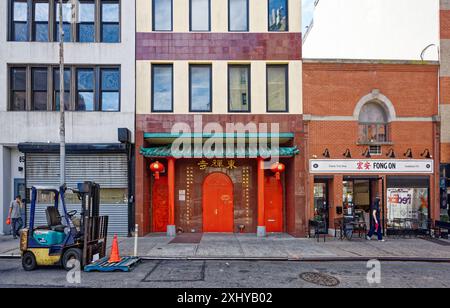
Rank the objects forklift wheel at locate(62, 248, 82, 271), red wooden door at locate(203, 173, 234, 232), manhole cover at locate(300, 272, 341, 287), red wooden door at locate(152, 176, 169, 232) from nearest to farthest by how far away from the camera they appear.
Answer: manhole cover at locate(300, 272, 341, 287)
forklift wheel at locate(62, 248, 82, 271)
red wooden door at locate(203, 173, 234, 232)
red wooden door at locate(152, 176, 169, 232)

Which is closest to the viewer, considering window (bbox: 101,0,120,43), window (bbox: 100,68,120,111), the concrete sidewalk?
the concrete sidewalk

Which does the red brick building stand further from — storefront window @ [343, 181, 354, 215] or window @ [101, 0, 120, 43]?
window @ [101, 0, 120, 43]

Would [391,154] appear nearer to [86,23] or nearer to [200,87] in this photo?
[200,87]

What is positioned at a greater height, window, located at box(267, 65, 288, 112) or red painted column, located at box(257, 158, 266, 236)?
window, located at box(267, 65, 288, 112)

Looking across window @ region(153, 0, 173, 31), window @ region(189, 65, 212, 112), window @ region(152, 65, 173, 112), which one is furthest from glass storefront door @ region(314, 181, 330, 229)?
window @ region(153, 0, 173, 31)

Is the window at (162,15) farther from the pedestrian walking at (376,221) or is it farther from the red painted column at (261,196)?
the pedestrian walking at (376,221)

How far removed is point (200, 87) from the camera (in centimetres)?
1619

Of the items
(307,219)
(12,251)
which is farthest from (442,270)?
(12,251)

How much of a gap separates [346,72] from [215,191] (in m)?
8.34

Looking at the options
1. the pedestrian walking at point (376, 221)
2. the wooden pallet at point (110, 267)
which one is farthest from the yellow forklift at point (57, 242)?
the pedestrian walking at point (376, 221)

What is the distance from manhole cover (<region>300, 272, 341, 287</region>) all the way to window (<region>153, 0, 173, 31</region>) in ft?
40.9

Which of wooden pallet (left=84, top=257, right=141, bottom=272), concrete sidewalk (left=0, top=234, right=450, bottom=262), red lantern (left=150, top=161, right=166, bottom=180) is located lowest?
concrete sidewalk (left=0, top=234, right=450, bottom=262)

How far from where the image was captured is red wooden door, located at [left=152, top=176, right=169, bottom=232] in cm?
1691
